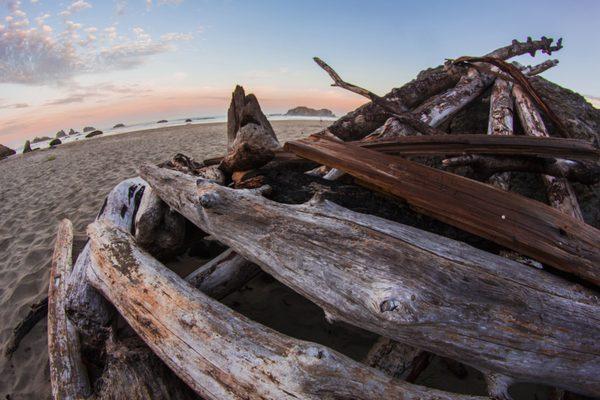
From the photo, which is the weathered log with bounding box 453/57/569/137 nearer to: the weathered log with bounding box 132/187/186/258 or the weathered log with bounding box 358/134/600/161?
the weathered log with bounding box 358/134/600/161

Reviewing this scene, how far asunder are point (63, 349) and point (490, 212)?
340 cm

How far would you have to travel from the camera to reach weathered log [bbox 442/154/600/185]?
8.52 ft

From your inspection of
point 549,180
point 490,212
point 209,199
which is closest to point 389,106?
point 549,180

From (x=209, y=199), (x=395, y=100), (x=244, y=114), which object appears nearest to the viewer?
(x=209, y=199)

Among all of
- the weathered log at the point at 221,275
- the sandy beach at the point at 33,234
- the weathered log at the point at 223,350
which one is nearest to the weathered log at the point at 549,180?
the weathered log at the point at 223,350

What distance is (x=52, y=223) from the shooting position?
6.45 meters

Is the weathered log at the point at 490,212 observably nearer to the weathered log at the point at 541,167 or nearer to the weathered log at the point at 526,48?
the weathered log at the point at 541,167

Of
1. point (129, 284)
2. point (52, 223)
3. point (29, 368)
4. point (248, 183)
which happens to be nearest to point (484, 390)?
point (248, 183)

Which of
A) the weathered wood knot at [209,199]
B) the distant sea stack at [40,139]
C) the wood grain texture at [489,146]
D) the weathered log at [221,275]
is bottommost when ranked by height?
the distant sea stack at [40,139]

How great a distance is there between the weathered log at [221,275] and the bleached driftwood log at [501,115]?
2.34 m

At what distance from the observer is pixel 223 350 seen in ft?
6.15

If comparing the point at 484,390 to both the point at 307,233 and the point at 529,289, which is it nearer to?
the point at 529,289

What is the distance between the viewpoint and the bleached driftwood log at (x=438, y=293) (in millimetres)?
1615

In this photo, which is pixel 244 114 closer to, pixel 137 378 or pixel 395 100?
pixel 395 100
